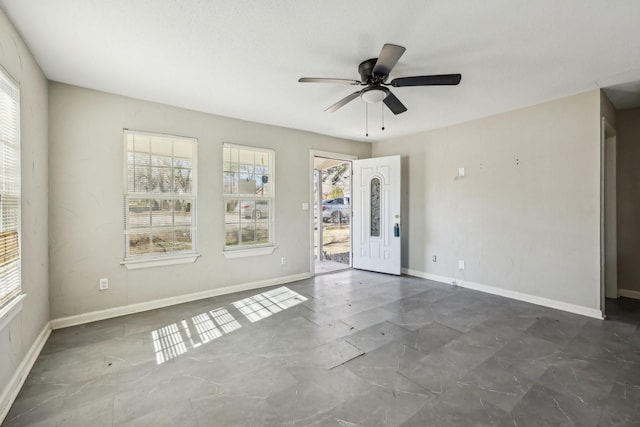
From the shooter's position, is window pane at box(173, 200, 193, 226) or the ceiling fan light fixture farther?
window pane at box(173, 200, 193, 226)

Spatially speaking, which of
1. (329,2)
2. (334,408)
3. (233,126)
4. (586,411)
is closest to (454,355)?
(586,411)

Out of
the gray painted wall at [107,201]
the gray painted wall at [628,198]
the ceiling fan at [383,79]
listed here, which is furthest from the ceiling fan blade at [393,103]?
the gray painted wall at [628,198]

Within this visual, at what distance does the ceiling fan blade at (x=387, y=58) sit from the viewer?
188cm

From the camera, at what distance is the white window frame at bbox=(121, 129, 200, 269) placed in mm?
3256

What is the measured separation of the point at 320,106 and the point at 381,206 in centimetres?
228

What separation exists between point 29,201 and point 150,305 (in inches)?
66.2

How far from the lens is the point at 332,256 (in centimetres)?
702

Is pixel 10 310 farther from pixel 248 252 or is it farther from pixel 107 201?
pixel 248 252

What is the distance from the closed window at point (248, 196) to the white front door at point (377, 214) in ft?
5.99

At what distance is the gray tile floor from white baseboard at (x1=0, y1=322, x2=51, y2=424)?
5 cm

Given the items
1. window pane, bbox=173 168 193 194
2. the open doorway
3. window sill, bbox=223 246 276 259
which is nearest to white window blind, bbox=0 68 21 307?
window pane, bbox=173 168 193 194

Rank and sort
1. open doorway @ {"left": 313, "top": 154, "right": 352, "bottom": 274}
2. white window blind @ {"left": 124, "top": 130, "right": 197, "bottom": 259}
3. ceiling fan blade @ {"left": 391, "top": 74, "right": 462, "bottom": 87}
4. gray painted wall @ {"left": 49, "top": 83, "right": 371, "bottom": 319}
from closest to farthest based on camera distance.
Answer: ceiling fan blade @ {"left": 391, "top": 74, "right": 462, "bottom": 87}
gray painted wall @ {"left": 49, "top": 83, "right": 371, "bottom": 319}
white window blind @ {"left": 124, "top": 130, "right": 197, "bottom": 259}
open doorway @ {"left": 313, "top": 154, "right": 352, "bottom": 274}

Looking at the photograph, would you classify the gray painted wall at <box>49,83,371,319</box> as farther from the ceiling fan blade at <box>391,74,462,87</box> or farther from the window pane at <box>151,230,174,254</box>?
the ceiling fan blade at <box>391,74,462,87</box>

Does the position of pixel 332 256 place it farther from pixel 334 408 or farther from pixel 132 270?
pixel 334 408
